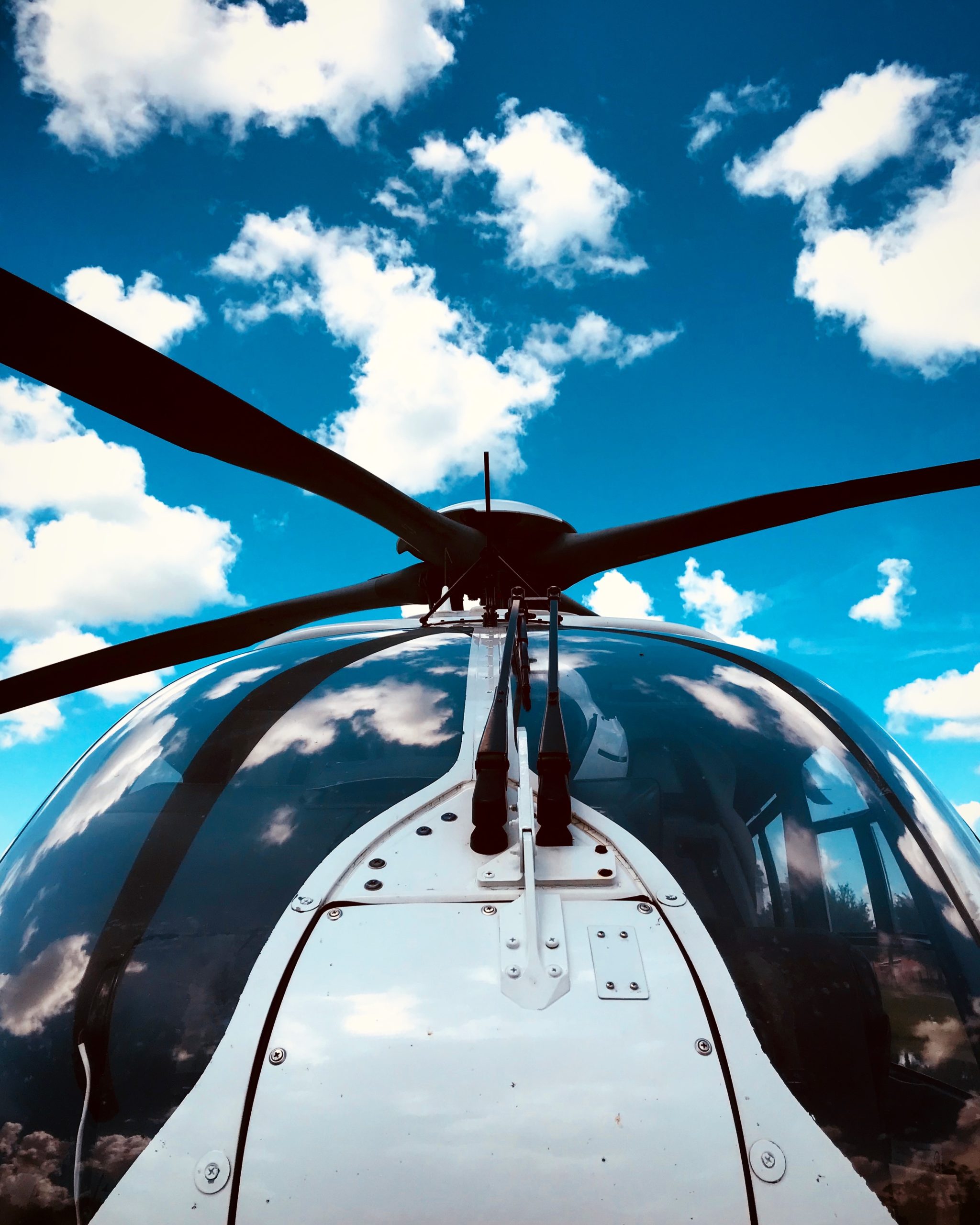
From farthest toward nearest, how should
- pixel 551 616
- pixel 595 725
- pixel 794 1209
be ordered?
pixel 551 616 → pixel 595 725 → pixel 794 1209

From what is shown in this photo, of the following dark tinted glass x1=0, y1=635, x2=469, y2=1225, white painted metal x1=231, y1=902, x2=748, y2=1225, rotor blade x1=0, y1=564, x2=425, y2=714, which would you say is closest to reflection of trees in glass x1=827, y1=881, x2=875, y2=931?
white painted metal x1=231, y1=902, x2=748, y2=1225

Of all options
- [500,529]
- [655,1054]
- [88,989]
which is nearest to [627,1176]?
[655,1054]

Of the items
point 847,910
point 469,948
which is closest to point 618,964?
point 469,948

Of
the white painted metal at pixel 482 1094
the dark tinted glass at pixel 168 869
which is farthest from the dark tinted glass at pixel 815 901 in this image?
the dark tinted glass at pixel 168 869

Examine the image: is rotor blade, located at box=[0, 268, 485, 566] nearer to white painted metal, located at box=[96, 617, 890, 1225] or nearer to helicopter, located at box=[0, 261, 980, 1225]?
helicopter, located at box=[0, 261, 980, 1225]

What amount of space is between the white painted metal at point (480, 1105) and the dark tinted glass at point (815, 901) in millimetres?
335

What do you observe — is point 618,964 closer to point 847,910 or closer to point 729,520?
point 847,910

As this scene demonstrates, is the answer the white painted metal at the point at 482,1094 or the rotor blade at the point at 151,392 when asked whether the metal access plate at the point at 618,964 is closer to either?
the white painted metal at the point at 482,1094

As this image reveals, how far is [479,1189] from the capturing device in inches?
72.1

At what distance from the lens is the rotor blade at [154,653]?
12.0 feet

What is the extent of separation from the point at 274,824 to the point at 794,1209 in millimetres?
1947

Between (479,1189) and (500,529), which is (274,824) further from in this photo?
(500,529)

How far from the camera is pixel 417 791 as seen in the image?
2.90 meters

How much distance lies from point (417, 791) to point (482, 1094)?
115 cm
